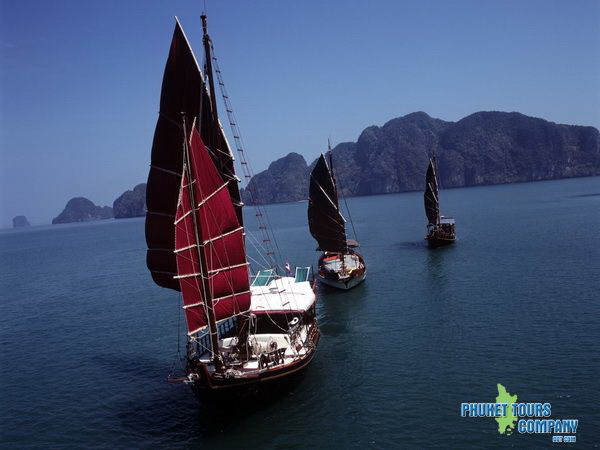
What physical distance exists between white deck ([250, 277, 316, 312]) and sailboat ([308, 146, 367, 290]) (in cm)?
1438

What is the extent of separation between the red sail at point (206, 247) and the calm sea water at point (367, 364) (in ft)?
21.2

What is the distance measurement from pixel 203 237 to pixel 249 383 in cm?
850

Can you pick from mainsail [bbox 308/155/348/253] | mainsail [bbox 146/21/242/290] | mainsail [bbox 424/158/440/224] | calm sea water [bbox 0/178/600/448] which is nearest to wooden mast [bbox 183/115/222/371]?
mainsail [bbox 146/21/242/290]

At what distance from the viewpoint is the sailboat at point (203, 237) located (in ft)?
80.7

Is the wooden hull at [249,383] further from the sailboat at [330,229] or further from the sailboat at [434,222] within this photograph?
the sailboat at [434,222]

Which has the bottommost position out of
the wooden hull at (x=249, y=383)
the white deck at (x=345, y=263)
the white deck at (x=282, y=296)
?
the wooden hull at (x=249, y=383)

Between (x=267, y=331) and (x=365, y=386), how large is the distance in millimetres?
8790

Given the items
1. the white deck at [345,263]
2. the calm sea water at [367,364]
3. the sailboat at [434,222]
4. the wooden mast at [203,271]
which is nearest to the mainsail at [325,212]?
the white deck at [345,263]

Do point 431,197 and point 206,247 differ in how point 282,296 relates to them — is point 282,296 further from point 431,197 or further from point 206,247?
point 431,197

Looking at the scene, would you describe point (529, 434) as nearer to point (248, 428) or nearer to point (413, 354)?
point (413, 354)

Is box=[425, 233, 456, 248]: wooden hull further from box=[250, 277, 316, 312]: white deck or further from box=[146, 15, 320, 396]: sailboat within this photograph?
box=[146, 15, 320, 396]: sailboat

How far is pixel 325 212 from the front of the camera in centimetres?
5747

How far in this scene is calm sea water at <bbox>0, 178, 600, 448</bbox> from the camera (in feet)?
80.5

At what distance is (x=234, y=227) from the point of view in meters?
27.1
